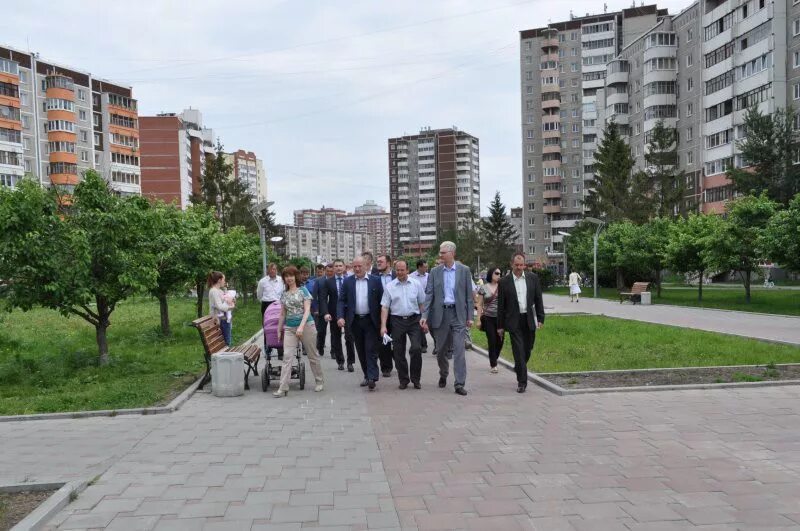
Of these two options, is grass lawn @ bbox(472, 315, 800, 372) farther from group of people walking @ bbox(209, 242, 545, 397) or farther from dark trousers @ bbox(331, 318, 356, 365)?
dark trousers @ bbox(331, 318, 356, 365)

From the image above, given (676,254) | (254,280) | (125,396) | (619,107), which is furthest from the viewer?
(619,107)

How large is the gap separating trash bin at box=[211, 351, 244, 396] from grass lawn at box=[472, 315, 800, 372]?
4469mm

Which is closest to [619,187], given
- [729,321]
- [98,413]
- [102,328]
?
[729,321]

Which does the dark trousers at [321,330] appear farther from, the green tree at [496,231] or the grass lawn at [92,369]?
the green tree at [496,231]

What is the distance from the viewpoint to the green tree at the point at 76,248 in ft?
32.4

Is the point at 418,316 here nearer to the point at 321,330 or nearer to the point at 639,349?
the point at 321,330

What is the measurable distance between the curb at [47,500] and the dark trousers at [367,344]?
15.4ft

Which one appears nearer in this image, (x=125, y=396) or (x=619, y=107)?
(x=125, y=396)

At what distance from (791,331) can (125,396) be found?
590 inches

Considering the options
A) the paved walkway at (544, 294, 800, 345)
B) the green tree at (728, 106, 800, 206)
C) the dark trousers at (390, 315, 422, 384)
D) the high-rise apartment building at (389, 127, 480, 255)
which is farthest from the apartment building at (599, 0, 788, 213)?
the high-rise apartment building at (389, 127, 480, 255)

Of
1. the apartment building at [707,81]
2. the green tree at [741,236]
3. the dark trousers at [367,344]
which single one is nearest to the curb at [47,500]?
the dark trousers at [367,344]

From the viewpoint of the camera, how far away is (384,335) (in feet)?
31.9

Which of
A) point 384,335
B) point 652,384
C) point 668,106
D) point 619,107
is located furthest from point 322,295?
point 619,107

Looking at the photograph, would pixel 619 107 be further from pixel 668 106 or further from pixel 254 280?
pixel 254 280
